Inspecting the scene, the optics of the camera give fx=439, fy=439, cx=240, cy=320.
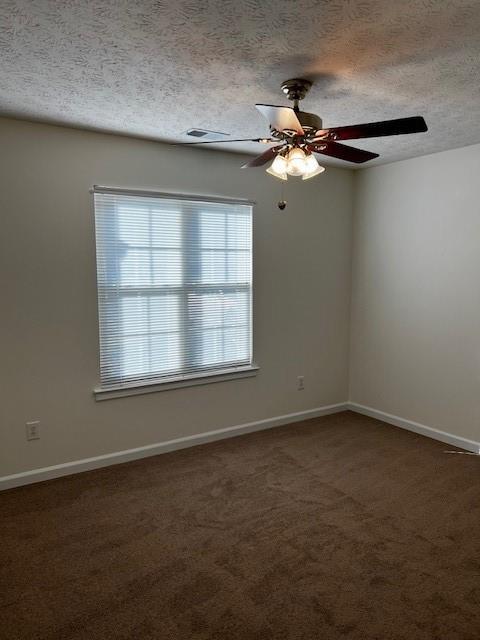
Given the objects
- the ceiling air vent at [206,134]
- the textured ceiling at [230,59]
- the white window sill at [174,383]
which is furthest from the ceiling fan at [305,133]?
the white window sill at [174,383]

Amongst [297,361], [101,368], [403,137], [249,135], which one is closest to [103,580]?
[101,368]

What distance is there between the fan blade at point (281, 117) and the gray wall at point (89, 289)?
5.69 ft

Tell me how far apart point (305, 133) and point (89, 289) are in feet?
6.41

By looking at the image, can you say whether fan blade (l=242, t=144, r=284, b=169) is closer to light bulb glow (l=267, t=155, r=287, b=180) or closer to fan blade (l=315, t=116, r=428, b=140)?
light bulb glow (l=267, t=155, r=287, b=180)

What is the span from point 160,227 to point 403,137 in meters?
1.97

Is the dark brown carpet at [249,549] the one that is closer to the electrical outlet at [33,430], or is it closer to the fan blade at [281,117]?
the electrical outlet at [33,430]

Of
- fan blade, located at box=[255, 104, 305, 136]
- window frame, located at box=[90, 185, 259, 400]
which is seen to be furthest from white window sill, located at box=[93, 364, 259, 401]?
fan blade, located at box=[255, 104, 305, 136]

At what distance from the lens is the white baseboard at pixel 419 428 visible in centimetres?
372

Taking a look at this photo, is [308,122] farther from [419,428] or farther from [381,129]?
[419,428]

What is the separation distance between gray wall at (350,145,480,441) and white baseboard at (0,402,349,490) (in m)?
0.85

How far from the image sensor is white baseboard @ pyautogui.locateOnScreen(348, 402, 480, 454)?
3.72 metres

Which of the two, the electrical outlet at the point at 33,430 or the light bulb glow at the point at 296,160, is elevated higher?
the light bulb glow at the point at 296,160

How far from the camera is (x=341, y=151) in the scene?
234 centimetres

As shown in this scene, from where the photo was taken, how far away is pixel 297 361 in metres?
4.40
